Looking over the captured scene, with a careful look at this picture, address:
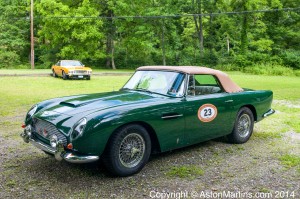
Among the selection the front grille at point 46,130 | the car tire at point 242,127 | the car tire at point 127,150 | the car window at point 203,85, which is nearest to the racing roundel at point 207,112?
the car window at point 203,85

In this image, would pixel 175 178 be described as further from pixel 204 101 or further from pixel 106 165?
pixel 204 101

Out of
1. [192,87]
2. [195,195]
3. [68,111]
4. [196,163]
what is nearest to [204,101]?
[192,87]

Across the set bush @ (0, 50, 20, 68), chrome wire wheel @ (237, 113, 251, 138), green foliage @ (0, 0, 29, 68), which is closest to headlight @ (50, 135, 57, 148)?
chrome wire wheel @ (237, 113, 251, 138)

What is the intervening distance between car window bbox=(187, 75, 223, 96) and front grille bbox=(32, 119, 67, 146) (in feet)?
7.03

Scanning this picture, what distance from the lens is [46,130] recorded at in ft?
13.9

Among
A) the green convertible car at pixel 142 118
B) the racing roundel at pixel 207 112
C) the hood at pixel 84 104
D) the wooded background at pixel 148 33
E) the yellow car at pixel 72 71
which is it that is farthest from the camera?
the wooded background at pixel 148 33

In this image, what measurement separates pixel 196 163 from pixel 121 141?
56.2 inches

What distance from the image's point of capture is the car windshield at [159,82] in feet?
16.5

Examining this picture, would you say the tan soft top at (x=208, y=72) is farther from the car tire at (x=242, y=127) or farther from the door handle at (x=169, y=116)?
the door handle at (x=169, y=116)

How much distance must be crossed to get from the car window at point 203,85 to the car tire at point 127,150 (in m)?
1.20

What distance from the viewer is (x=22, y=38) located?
1606 inches

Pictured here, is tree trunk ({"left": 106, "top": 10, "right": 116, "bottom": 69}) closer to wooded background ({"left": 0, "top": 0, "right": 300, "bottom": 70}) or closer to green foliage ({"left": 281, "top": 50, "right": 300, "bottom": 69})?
wooded background ({"left": 0, "top": 0, "right": 300, "bottom": 70})

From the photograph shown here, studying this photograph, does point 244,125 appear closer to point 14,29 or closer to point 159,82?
point 159,82

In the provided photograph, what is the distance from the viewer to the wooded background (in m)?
34.5
